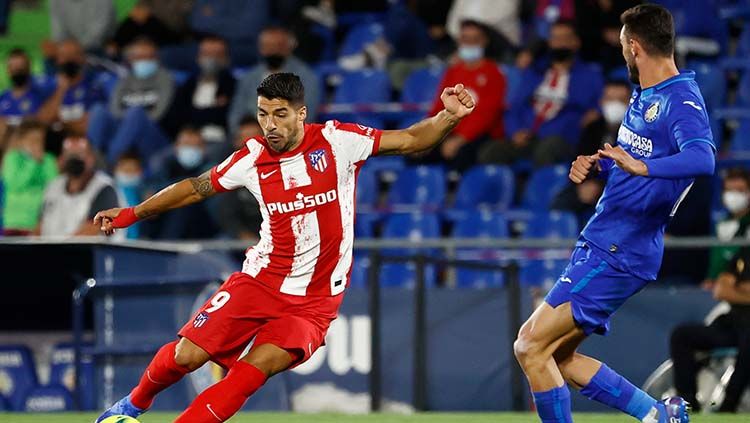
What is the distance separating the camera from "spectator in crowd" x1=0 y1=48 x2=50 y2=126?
16844 millimetres

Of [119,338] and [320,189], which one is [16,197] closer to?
[119,338]

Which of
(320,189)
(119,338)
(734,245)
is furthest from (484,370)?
(320,189)

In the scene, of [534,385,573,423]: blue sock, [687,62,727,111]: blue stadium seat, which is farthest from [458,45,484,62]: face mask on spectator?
[534,385,573,423]: blue sock

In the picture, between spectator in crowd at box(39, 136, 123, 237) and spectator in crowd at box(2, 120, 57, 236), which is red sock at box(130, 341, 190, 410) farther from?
spectator in crowd at box(2, 120, 57, 236)

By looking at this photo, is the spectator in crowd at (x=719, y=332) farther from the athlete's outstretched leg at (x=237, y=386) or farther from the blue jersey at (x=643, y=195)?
the athlete's outstretched leg at (x=237, y=386)

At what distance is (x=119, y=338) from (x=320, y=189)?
5.06 metres

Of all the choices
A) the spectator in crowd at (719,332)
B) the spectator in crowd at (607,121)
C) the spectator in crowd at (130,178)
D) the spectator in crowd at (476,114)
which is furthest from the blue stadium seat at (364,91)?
the spectator in crowd at (719,332)

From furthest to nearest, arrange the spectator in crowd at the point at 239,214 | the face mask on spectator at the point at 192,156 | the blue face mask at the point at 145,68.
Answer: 1. the blue face mask at the point at 145,68
2. the face mask on spectator at the point at 192,156
3. the spectator in crowd at the point at 239,214

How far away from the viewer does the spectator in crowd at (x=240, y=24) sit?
1698 cm

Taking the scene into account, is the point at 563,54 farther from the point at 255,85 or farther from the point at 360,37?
the point at 255,85

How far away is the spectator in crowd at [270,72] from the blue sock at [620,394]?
8.56 m

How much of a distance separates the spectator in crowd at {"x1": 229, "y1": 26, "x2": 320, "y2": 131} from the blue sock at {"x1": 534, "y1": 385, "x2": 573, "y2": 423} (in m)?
8.77

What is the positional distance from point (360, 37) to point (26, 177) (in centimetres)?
437

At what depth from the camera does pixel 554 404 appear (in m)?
6.86
